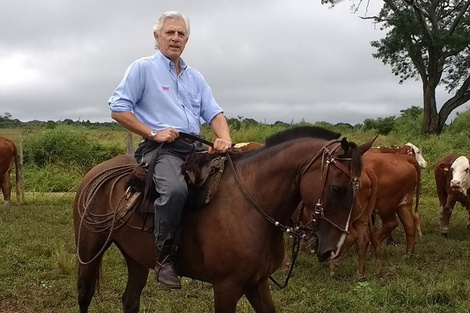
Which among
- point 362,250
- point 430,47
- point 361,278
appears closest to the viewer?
point 361,278

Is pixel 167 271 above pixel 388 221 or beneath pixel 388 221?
above

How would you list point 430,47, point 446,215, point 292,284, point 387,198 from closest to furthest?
point 292,284 < point 387,198 < point 446,215 < point 430,47

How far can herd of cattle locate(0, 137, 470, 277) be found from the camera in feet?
24.7

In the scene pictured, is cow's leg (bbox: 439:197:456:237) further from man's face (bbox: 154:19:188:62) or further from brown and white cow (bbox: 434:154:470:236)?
man's face (bbox: 154:19:188:62)

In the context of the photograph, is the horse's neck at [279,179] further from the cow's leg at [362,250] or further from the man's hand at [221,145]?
the cow's leg at [362,250]

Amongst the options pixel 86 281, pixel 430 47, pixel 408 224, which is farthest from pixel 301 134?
pixel 430 47

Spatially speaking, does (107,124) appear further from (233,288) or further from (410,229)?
(233,288)

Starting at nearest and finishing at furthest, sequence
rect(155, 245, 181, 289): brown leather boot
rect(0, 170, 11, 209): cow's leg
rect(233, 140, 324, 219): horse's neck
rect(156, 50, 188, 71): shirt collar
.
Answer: rect(233, 140, 324, 219): horse's neck < rect(155, 245, 181, 289): brown leather boot < rect(156, 50, 188, 71): shirt collar < rect(0, 170, 11, 209): cow's leg

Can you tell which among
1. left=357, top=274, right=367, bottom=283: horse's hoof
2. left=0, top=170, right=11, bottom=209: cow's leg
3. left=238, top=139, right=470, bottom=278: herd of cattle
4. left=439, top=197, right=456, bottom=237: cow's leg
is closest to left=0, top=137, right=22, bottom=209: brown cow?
left=0, top=170, right=11, bottom=209: cow's leg

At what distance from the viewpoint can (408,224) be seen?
869 cm

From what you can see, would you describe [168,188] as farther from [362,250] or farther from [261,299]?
[362,250]

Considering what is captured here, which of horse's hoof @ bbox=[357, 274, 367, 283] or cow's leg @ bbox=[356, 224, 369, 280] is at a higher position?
cow's leg @ bbox=[356, 224, 369, 280]

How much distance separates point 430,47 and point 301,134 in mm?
24255

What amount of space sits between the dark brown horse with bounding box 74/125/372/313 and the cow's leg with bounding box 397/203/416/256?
538 cm
